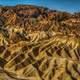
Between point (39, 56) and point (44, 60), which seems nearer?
point (44, 60)

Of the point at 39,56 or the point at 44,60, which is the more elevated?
the point at 44,60

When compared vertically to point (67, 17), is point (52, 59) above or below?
above

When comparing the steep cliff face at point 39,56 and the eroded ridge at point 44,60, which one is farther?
the steep cliff face at point 39,56

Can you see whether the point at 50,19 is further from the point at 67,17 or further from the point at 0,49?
the point at 0,49

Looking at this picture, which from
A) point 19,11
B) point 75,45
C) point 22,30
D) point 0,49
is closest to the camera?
point 0,49

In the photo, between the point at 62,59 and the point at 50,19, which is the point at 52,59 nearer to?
the point at 62,59

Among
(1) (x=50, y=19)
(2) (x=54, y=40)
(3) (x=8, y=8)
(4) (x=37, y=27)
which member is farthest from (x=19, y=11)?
(2) (x=54, y=40)

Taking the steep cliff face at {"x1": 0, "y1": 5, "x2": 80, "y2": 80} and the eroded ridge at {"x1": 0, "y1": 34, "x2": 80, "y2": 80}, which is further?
the steep cliff face at {"x1": 0, "y1": 5, "x2": 80, "y2": 80}

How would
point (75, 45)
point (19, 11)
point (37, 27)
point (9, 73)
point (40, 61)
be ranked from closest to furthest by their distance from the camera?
point (9, 73), point (40, 61), point (75, 45), point (37, 27), point (19, 11)

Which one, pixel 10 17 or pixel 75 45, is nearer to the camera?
pixel 75 45
